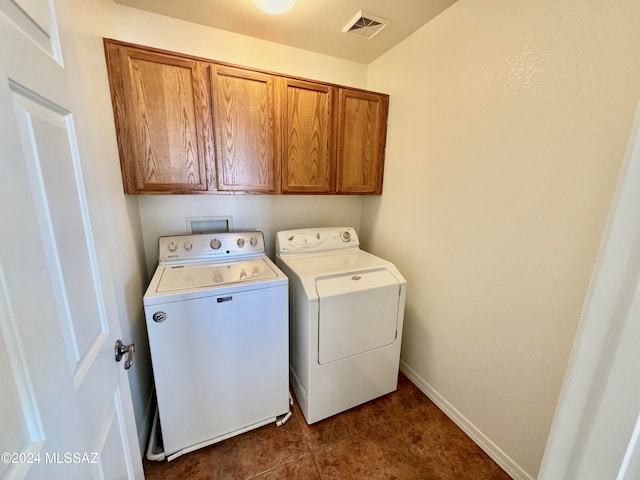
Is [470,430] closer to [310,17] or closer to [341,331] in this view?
[341,331]

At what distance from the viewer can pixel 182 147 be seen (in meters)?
1.57

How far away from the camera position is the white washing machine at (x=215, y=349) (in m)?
1.30

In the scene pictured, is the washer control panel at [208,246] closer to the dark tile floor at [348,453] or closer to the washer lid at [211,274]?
the washer lid at [211,274]

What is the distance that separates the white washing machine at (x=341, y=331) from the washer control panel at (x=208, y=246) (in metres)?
0.26

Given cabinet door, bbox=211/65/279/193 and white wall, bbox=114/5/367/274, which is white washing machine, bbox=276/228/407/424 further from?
cabinet door, bbox=211/65/279/193

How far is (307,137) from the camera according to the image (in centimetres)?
189

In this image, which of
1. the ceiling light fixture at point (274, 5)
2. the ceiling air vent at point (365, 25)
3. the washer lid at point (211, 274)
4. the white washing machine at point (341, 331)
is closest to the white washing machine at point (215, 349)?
the washer lid at point (211, 274)

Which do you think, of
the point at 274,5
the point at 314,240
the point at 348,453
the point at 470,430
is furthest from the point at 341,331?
the point at 274,5

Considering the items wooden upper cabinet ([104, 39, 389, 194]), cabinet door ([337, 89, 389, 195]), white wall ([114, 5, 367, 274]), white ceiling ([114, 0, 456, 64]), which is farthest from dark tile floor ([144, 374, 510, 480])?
white ceiling ([114, 0, 456, 64])

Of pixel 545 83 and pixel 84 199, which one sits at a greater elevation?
pixel 545 83

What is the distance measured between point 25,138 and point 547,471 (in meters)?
1.13

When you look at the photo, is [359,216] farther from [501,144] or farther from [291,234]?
[501,144]

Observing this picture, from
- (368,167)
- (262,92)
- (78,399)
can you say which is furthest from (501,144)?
(78,399)

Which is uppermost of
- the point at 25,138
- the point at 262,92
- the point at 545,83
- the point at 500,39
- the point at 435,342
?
the point at 500,39
